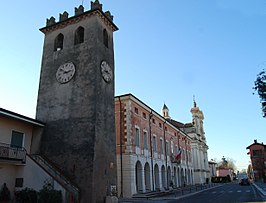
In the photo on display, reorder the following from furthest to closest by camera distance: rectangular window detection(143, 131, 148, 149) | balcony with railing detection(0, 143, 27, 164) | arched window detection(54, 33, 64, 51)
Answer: rectangular window detection(143, 131, 148, 149)
arched window detection(54, 33, 64, 51)
balcony with railing detection(0, 143, 27, 164)

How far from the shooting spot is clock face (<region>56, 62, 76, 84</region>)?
60.7 feet

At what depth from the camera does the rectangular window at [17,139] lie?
15728mm

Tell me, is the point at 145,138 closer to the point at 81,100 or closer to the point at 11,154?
the point at 81,100

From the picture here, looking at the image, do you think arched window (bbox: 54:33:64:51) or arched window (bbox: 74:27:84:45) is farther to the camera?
arched window (bbox: 54:33:64:51)

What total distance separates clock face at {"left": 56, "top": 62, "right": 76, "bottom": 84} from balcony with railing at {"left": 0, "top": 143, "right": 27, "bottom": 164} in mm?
6023

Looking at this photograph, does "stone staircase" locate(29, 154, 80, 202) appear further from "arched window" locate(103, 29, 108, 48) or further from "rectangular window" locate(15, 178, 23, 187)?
"arched window" locate(103, 29, 108, 48)

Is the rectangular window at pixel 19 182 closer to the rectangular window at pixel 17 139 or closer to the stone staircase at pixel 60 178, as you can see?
the stone staircase at pixel 60 178

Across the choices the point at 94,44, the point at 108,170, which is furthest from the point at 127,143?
the point at 94,44

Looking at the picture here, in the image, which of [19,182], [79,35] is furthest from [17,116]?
[79,35]

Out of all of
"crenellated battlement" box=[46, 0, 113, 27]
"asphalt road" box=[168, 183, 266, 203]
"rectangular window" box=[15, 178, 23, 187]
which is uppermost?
"crenellated battlement" box=[46, 0, 113, 27]

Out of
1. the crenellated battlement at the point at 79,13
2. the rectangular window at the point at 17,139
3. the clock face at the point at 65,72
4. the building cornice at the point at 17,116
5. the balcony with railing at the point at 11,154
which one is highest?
the crenellated battlement at the point at 79,13

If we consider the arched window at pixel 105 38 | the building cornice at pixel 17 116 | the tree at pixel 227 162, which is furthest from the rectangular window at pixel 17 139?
the tree at pixel 227 162

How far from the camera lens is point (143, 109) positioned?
95.5 ft

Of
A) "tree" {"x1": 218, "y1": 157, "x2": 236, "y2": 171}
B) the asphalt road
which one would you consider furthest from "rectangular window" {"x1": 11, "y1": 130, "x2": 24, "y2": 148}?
"tree" {"x1": 218, "y1": 157, "x2": 236, "y2": 171}
